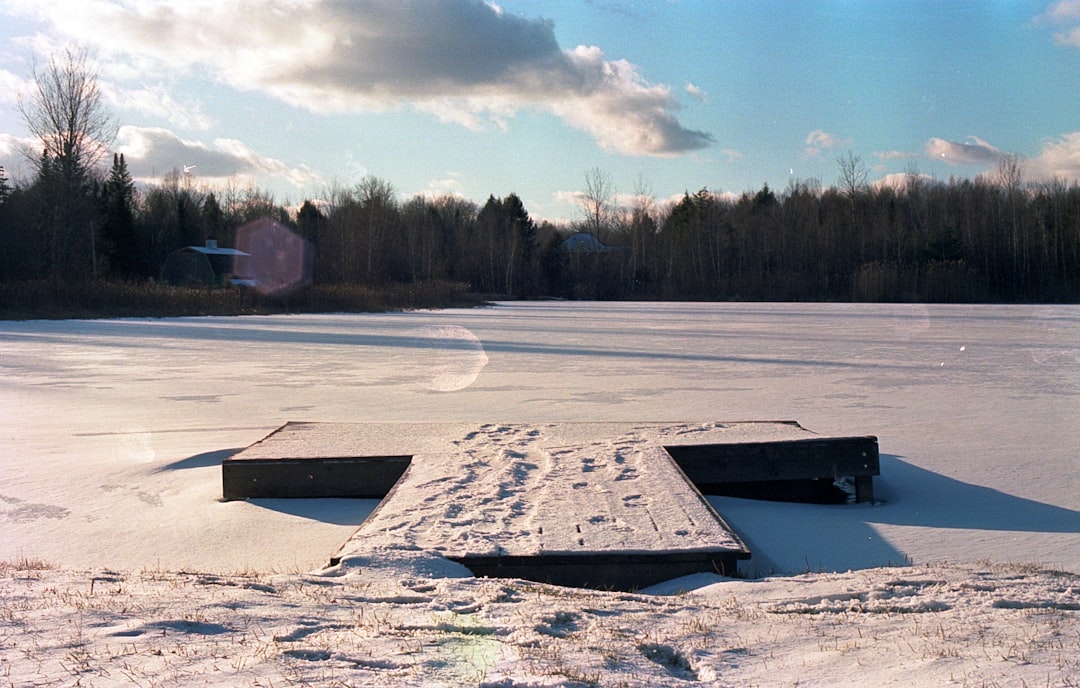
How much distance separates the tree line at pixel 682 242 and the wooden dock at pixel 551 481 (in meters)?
36.4

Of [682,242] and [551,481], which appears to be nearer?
[551,481]

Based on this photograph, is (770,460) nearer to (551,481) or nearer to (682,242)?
(551,481)

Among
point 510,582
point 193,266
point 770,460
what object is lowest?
point 510,582

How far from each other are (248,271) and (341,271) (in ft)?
37.7

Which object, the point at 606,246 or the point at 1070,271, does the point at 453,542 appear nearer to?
the point at 1070,271

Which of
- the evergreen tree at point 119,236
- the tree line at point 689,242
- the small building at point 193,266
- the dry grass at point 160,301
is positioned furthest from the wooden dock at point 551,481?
the small building at point 193,266

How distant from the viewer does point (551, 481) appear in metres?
4.62

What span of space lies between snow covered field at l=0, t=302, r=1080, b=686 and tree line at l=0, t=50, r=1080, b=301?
33.4 meters

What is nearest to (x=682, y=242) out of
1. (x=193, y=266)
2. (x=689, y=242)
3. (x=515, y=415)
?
(x=689, y=242)

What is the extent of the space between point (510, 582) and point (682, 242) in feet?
191

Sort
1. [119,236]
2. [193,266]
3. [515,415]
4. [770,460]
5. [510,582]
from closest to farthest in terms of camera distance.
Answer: [510,582], [770,460], [515,415], [119,236], [193,266]

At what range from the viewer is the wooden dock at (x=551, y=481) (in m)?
3.47

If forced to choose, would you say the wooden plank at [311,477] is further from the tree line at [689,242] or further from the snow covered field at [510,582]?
the tree line at [689,242]

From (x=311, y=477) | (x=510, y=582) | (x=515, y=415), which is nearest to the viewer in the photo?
(x=510, y=582)
